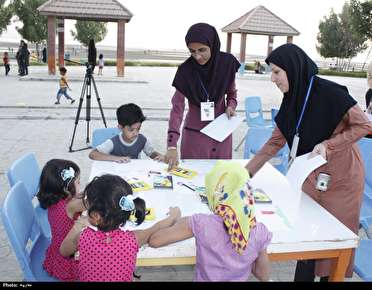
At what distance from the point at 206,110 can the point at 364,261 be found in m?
1.40

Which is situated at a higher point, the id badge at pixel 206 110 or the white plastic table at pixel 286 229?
the id badge at pixel 206 110

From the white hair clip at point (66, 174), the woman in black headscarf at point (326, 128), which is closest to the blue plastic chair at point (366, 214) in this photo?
the woman in black headscarf at point (326, 128)

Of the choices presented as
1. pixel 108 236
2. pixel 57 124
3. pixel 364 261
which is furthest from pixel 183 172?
pixel 57 124

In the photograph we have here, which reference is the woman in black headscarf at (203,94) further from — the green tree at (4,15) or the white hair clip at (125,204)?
the green tree at (4,15)

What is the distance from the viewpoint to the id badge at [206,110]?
292cm

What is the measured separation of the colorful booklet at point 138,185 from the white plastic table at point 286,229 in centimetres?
5

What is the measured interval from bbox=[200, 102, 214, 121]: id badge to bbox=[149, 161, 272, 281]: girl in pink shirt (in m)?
1.31

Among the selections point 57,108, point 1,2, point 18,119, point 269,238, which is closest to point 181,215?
point 269,238

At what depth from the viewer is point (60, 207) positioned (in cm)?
211

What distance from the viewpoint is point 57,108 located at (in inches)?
370

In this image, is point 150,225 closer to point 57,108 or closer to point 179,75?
point 179,75

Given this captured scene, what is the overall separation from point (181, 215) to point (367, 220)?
1620 millimetres

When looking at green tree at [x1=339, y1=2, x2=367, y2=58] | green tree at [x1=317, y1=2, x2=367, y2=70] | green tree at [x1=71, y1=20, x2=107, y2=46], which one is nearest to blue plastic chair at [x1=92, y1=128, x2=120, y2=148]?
Result: green tree at [x1=317, y1=2, x2=367, y2=70]

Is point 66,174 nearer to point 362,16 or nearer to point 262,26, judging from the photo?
point 262,26
